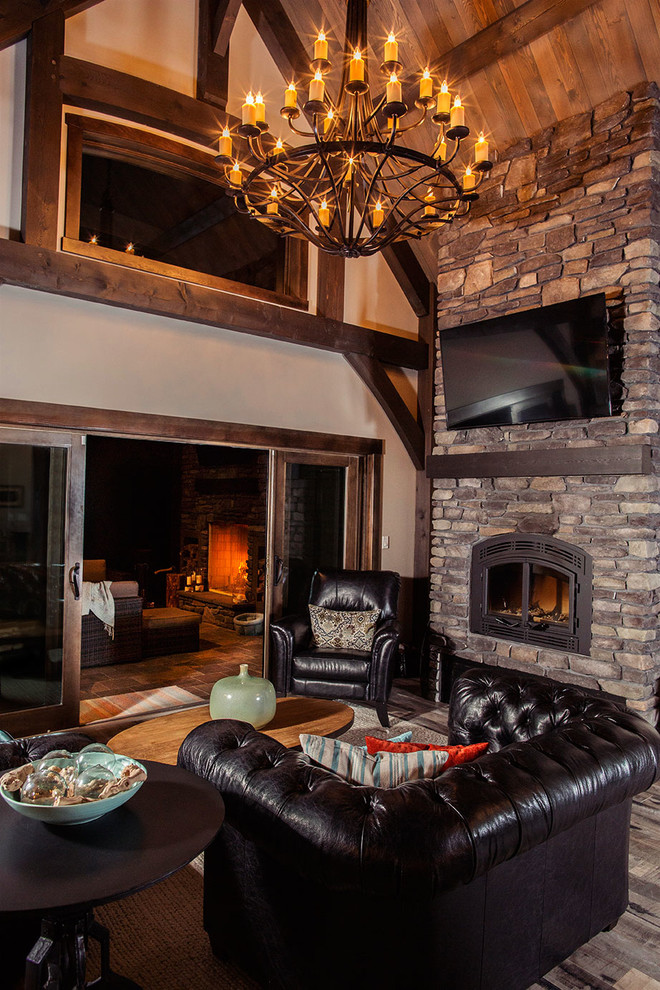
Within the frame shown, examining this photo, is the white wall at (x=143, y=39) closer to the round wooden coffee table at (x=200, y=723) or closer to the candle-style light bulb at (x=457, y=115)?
the candle-style light bulb at (x=457, y=115)

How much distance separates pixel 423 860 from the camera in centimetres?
152

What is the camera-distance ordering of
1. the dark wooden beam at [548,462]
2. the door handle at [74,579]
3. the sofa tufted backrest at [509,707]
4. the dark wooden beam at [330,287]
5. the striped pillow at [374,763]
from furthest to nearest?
1. the dark wooden beam at [330,287]
2. the door handle at [74,579]
3. the dark wooden beam at [548,462]
4. the sofa tufted backrest at [509,707]
5. the striped pillow at [374,763]

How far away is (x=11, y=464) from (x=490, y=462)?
3.36 metres

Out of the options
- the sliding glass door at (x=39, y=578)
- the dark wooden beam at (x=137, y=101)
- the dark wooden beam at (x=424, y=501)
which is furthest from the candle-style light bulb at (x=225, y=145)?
the dark wooden beam at (x=424, y=501)

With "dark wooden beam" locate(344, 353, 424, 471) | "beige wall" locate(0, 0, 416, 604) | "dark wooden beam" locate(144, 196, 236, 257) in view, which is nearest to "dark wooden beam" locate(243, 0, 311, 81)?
"beige wall" locate(0, 0, 416, 604)

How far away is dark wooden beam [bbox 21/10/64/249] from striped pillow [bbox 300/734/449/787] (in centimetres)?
359

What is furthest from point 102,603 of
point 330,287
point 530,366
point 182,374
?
point 530,366

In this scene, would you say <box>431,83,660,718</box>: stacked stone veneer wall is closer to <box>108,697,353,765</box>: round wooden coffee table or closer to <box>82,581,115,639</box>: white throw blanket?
<box>108,697,353,765</box>: round wooden coffee table

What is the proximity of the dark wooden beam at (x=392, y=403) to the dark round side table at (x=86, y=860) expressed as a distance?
4528mm

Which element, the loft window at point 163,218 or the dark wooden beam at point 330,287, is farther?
the dark wooden beam at point 330,287

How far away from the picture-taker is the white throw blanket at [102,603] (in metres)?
5.85

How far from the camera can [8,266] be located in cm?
391

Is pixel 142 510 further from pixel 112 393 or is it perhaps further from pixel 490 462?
pixel 490 462

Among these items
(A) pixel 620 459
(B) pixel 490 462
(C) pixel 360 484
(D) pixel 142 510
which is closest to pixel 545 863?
(A) pixel 620 459
